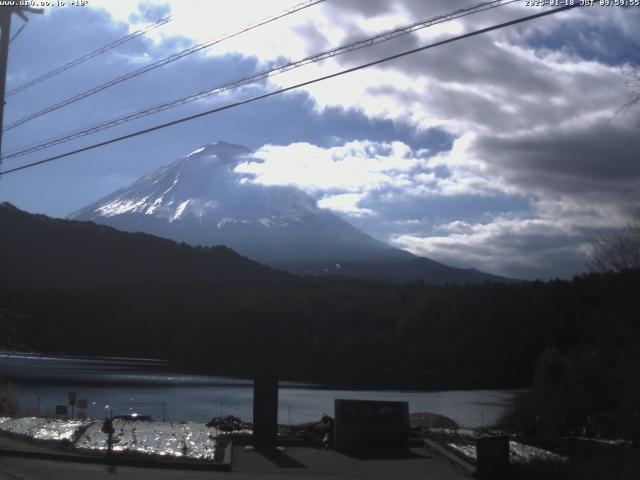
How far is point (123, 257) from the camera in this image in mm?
115562

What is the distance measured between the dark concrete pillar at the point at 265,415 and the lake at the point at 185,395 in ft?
48.2

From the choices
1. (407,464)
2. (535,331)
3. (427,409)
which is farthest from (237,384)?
(407,464)

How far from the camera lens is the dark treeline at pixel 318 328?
3029 inches

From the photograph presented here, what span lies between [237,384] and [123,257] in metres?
54.0

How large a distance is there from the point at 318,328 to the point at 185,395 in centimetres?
3941

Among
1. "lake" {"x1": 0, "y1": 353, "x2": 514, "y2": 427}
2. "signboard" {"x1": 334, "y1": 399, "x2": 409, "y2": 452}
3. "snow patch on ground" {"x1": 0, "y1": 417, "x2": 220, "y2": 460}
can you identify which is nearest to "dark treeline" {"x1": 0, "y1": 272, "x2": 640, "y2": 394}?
"lake" {"x1": 0, "y1": 353, "x2": 514, "y2": 427}

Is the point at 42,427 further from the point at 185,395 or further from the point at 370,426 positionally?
the point at 185,395

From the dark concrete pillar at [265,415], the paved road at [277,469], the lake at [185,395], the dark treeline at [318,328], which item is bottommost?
the lake at [185,395]

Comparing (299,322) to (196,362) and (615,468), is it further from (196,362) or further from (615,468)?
(615,468)

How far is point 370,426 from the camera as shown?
61.6 ft

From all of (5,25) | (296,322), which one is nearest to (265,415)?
(5,25)

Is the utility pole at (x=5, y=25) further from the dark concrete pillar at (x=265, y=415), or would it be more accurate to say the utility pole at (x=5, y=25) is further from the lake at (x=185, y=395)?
the lake at (x=185, y=395)

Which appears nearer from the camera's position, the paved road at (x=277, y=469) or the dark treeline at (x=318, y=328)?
the paved road at (x=277, y=469)

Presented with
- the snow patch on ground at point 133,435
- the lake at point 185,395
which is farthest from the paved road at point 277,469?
the lake at point 185,395
